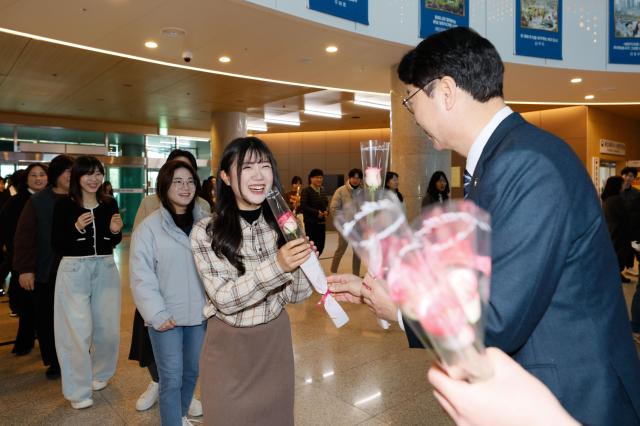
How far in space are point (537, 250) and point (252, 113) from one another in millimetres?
13039

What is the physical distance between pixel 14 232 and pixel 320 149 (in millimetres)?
14164

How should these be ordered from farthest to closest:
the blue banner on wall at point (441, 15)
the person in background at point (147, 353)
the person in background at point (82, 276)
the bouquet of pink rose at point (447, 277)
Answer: the blue banner on wall at point (441, 15)
the person in background at point (82, 276)
the person in background at point (147, 353)
the bouquet of pink rose at point (447, 277)

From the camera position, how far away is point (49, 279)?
371cm

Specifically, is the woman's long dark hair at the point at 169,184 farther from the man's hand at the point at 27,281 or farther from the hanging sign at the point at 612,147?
the hanging sign at the point at 612,147

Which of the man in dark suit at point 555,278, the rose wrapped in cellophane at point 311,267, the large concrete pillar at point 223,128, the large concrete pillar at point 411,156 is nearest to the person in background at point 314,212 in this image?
the large concrete pillar at point 411,156

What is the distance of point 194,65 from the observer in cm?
792

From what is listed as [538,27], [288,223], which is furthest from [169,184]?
[538,27]

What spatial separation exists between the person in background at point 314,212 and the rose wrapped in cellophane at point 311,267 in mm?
5158

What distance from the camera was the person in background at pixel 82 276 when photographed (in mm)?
3195

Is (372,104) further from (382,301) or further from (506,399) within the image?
(506,399)

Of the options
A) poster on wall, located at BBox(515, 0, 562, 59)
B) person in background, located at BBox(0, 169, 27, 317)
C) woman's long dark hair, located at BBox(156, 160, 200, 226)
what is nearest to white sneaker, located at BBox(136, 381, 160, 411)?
woman's long dark hair, located at BBox(156, 160, 200, 226)

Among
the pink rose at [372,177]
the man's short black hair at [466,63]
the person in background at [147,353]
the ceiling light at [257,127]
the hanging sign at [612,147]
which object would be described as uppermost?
the ceiling light at [257,127]

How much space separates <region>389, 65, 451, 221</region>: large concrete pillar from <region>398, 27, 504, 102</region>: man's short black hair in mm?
6299

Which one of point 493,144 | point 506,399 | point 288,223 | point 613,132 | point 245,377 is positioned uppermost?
point 613,132
